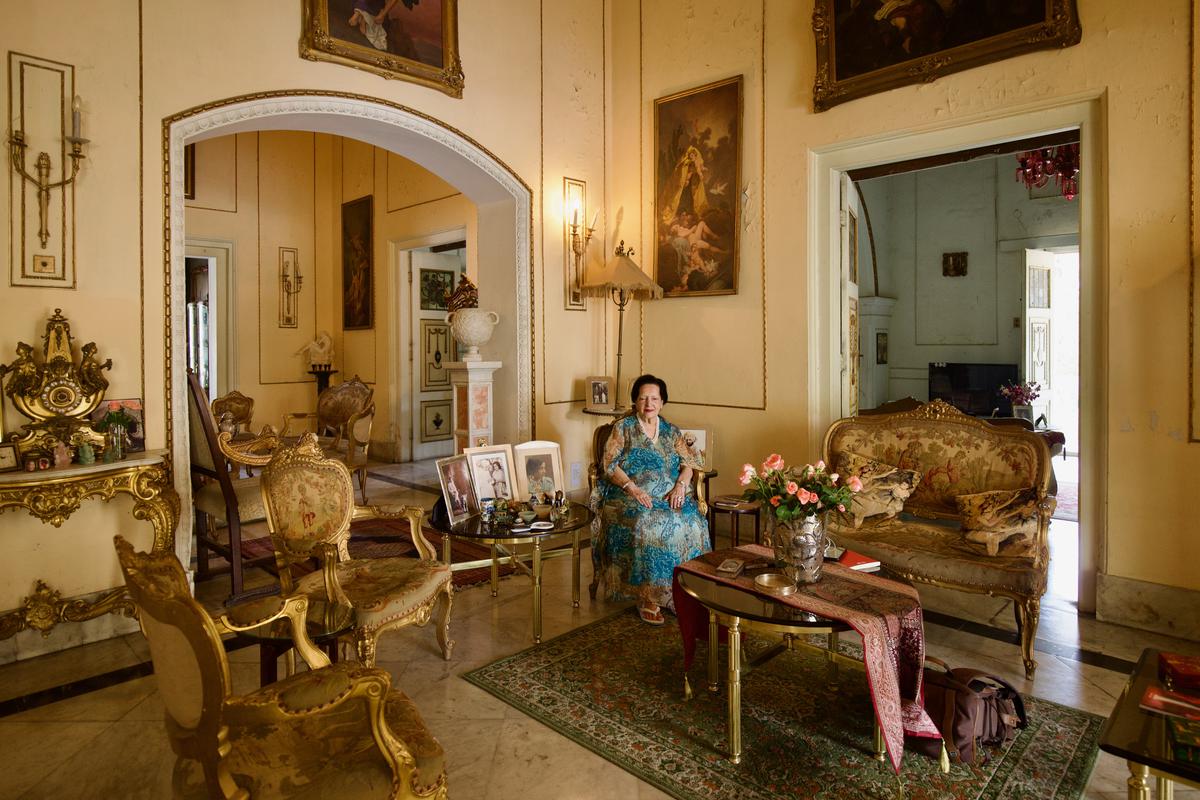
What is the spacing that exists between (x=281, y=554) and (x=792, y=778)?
2325 mm

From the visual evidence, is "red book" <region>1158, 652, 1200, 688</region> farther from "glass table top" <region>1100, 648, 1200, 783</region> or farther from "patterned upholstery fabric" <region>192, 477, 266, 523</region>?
"patterned upholstery fabric" <region>192, 477, 266, 523</region>

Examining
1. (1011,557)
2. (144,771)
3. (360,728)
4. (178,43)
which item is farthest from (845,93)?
(144,771)

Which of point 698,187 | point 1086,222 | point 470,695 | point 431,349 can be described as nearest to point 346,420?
point 431,349

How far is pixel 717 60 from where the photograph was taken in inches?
226

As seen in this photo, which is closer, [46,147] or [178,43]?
[46,147]

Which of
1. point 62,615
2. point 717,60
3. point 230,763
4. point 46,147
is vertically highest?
point 717,60

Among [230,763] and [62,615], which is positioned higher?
[230,763]

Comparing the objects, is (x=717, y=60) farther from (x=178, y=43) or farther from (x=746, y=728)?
(x=746, y=728)

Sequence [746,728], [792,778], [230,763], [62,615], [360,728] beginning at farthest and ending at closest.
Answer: [62,615], [746,728], [792,778], [360,728], [230,763]

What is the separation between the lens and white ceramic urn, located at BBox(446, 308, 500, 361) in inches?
230

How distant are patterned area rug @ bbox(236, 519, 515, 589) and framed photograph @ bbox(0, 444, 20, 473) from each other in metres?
1.77

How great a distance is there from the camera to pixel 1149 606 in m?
3.85

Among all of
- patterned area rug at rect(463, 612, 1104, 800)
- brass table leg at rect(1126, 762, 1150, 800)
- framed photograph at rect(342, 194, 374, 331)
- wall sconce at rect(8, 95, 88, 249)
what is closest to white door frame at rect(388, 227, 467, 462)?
framed photograph at rect(342, 194, 374, 331)

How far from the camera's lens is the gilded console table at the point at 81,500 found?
3266mm
